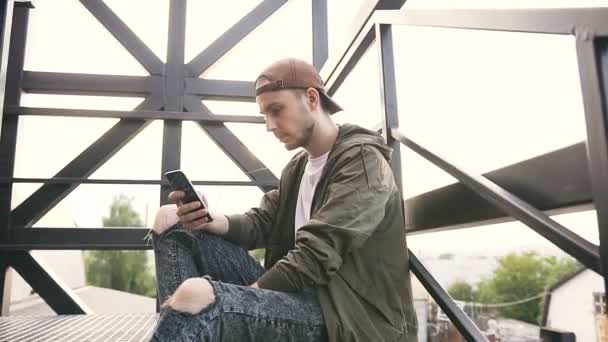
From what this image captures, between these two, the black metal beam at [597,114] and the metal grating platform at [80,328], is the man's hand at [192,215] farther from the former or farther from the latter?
the black metal beam at [597,114]

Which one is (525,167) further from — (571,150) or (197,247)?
(197,247)

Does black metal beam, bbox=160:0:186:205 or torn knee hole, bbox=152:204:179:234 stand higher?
black metal beam, bbox=160:0:186:205

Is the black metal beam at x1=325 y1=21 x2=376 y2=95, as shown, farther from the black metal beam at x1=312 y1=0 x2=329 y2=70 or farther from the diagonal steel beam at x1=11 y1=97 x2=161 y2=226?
the diagonal steel beam at x1=11 y1=97 x2=161 y2=226

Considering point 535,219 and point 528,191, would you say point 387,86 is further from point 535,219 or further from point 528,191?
point 535,219

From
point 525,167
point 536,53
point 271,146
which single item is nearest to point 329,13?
point 271,146

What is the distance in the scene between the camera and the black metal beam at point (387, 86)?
132 cm

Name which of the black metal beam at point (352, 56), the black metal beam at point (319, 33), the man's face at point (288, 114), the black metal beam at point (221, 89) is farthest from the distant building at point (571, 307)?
the man's face at point (288, 114)

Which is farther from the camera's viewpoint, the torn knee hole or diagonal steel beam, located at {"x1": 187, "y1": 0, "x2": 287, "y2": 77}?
diagonal steel beam, located at {"x1": 187, "y1": 0, "x2": 287, "y2": 77}

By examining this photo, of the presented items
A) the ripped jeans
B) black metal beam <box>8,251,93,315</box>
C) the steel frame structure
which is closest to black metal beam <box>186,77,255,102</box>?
the steel frame structure

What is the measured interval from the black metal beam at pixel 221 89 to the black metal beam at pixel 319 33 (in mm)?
499

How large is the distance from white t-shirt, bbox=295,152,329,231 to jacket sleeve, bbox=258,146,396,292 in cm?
25

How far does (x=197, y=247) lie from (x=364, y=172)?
48 centimetres

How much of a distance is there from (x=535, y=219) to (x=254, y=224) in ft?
2.58

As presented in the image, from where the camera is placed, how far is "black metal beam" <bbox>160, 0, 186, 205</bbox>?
8.68 ft
